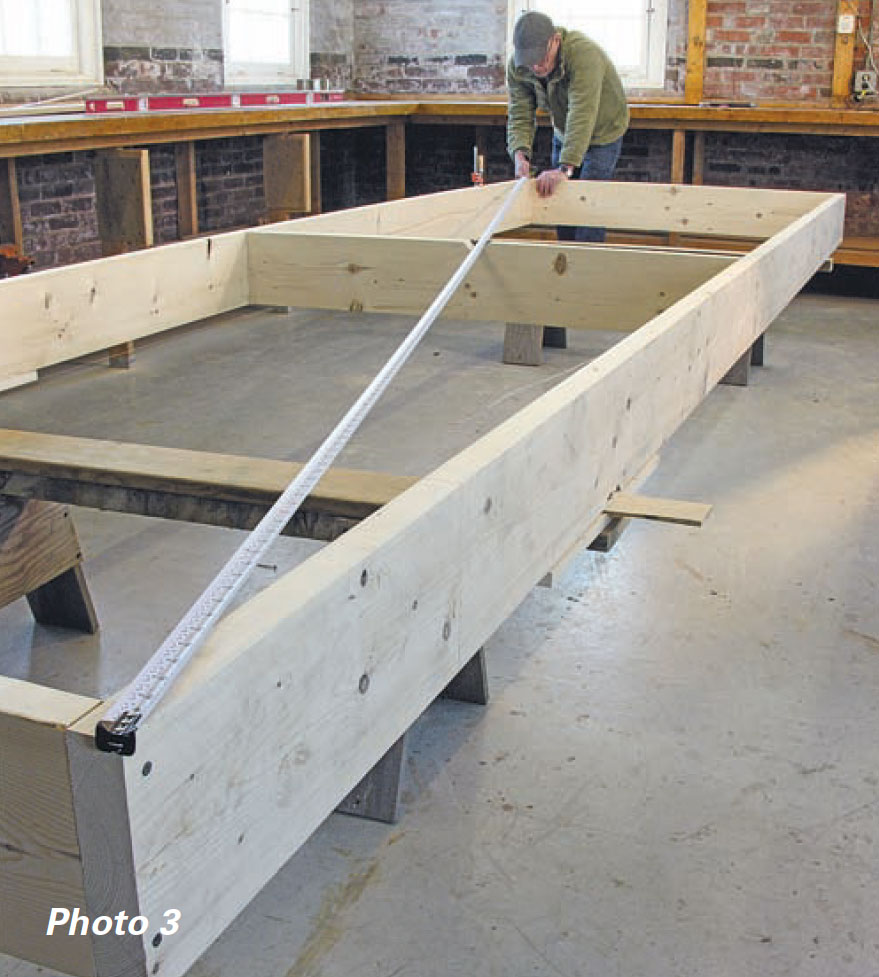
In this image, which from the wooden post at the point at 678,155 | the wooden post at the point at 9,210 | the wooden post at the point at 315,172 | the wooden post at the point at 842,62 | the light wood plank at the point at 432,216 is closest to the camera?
the light wood plank at the point at 432,216

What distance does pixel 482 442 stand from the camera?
1.72m

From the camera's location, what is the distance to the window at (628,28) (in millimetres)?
7820

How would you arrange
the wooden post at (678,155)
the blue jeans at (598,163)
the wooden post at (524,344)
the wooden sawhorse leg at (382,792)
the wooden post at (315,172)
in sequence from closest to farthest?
the wooden sawhorse leg at (382,792) < the wooden post at (524,344) < the blue jeans at (598,163) < the wooden post at (315,172) < the wooden post at (678,155)

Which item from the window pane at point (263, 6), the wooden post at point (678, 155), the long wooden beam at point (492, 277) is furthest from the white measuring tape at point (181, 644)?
the window pane at point (263, 6)

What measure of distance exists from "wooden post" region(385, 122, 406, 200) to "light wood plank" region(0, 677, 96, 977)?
6.81 m

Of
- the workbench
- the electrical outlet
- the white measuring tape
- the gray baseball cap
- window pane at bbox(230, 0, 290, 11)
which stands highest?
window pane at bbox(230, 0, 290, 11)

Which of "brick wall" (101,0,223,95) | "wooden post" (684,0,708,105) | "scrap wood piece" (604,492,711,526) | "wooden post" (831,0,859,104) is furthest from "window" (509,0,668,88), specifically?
"scrap wood piece" (604,492,711,526)

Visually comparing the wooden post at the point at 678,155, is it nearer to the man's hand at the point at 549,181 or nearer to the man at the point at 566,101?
the man at the point at 566,101

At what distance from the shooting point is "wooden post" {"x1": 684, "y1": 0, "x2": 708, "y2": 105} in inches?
Answer: 300

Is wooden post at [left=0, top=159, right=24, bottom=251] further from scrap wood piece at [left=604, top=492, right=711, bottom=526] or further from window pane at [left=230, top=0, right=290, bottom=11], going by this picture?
scrap wood piece at [left=604, top=492, right=711, bottom=526]

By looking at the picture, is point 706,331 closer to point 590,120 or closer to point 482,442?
point 482,442

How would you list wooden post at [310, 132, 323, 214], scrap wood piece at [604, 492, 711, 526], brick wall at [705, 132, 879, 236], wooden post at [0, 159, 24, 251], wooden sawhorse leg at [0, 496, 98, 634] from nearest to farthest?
scrap wood piece at [604, 492, 711, 526] < wooden sawhorse leg at [0, 496, 98, 634] < wooden post at [0, 159, 24, 251] < wooden post at [310, 132, 323, 214] < brick wall at [705, 132, 879, 236]

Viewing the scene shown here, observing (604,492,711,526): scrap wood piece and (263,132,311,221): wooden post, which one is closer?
(604,492,711,526): scrap wood piece

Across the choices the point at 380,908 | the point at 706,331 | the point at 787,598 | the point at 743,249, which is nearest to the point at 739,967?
the point at 380,908
